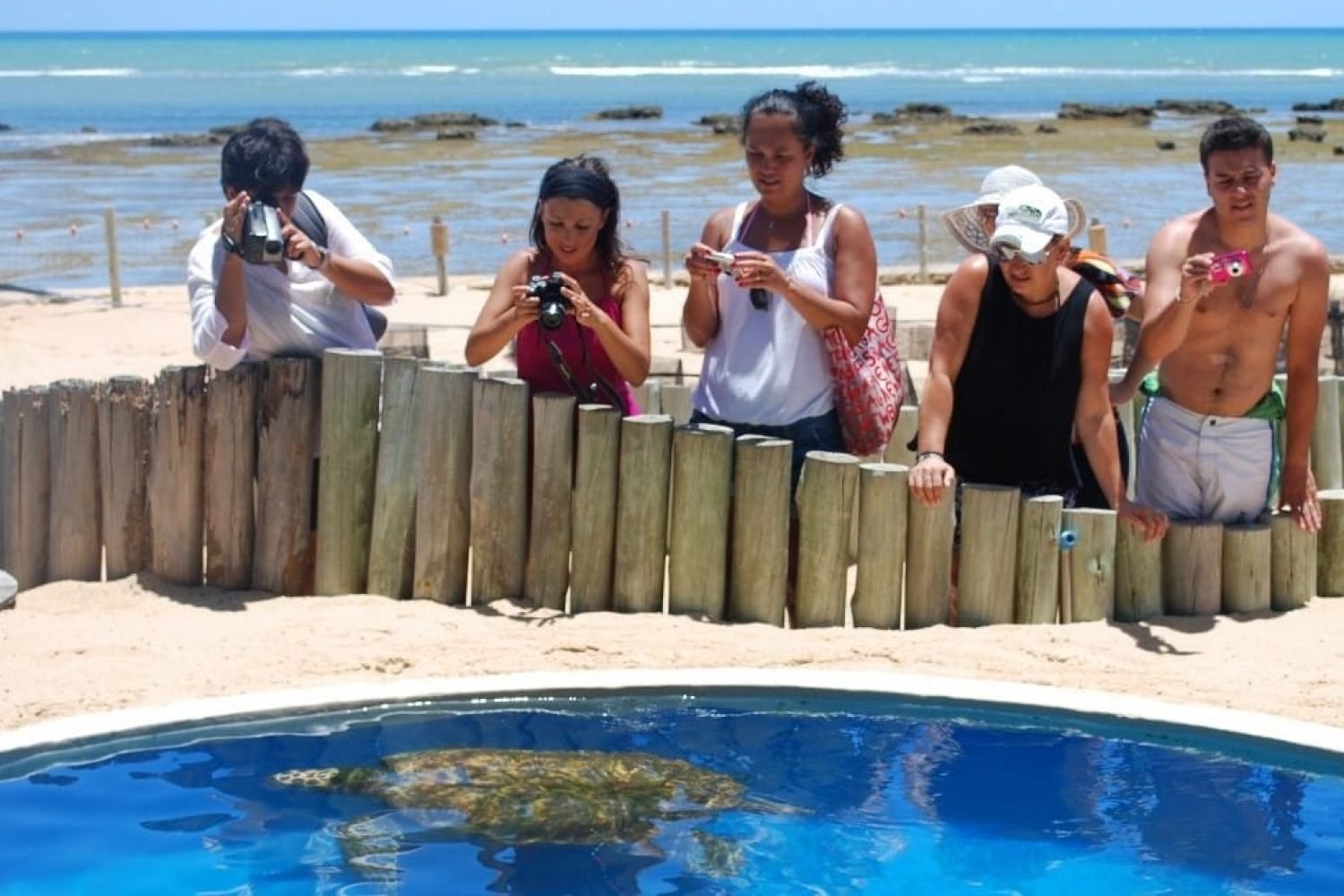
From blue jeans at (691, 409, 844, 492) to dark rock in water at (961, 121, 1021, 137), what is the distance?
40.7 m

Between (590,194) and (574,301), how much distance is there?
390mm

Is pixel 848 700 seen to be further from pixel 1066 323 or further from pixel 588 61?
pixel 588 61

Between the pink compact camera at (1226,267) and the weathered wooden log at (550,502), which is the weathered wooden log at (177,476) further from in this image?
the pink compact camera at (1226,267)

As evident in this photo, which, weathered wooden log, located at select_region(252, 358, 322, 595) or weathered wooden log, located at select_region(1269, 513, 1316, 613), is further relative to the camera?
weathered wooden log, located at select_region(252, 358, 322, 595)

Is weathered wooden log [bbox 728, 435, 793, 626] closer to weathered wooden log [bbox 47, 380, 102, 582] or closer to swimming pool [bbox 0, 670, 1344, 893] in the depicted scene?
swimming pool [bbox 0, 670, 1344, 893]

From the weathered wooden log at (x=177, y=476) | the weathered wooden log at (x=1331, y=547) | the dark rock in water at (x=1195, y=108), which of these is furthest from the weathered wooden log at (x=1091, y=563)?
the dark rock in water at (x=1195, y=108)

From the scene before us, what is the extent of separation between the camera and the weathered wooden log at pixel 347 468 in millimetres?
6273

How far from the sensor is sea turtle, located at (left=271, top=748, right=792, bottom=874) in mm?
4953

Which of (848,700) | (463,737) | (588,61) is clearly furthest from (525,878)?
(588,61)

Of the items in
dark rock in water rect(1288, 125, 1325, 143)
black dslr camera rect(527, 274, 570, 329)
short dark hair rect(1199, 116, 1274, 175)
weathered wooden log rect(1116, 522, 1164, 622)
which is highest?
dark rock in water rect(1288, 125, 1325, 143)

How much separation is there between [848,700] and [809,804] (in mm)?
505

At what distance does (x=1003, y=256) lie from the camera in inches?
221

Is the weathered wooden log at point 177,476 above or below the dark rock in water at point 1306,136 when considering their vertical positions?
below

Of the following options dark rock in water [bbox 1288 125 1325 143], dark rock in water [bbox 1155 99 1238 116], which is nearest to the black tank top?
dark rock in water [bbox 1288 125 1325 143]
